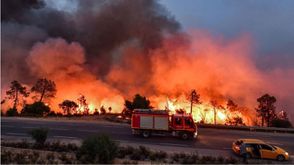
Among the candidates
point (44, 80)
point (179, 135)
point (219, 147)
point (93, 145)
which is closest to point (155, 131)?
point (179, 135)

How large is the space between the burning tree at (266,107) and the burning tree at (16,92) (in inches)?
1395

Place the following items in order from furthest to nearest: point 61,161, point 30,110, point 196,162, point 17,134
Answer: point 30,110, point 17,134, point 196,162, point 61,161

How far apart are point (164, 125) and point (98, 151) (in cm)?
1299

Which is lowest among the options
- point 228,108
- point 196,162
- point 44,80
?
point 196,162

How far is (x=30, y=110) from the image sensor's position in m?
50.3

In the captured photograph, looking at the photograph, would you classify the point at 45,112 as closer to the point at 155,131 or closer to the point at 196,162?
the point at 155,131

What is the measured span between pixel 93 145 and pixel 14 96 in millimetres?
42499

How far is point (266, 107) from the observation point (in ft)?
168

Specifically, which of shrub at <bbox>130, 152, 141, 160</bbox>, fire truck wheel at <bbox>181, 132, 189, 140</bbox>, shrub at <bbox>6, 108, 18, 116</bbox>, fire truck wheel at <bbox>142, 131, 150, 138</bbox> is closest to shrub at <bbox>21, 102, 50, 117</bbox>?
shrub at <bbox>6, 108, 18, 116</bbox>

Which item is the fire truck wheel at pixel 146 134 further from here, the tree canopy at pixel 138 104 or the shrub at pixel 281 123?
the shrub at pixel 281 123

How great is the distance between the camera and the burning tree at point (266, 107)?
50.6 m

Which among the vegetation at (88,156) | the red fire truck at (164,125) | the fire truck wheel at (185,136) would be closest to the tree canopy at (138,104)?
the red fire truck at (164,125)

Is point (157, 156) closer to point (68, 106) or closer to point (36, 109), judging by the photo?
point (36, 109)

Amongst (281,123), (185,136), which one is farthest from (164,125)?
(281,123)
